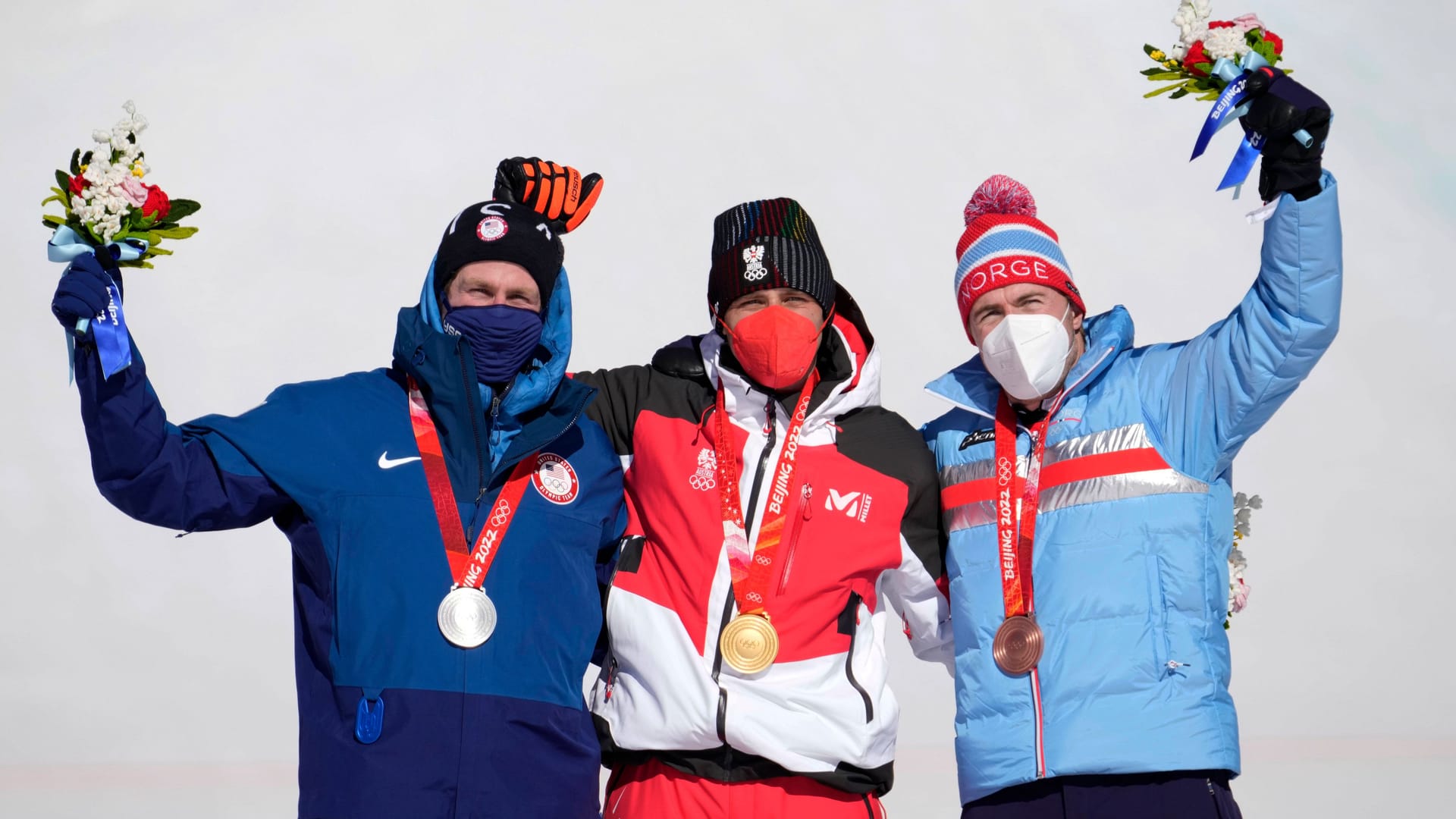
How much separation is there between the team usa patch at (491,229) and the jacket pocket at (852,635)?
1187mm

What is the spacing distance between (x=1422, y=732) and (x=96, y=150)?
11.2m

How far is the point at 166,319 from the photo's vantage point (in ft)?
42.9

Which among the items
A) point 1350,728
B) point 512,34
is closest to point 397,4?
point 512,34

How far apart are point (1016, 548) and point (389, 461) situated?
147 cm

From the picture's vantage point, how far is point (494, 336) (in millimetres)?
3107

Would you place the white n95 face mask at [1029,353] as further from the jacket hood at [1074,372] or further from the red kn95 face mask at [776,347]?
the red kn95 face mask at [776,347]

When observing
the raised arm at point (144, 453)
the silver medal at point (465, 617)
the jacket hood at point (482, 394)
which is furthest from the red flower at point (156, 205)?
the silver medal at point (465, 617)

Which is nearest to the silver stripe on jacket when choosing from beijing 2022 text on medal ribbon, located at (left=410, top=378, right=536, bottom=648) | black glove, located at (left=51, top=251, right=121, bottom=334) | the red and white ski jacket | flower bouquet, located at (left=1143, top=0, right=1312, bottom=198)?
the red and white ski jacket

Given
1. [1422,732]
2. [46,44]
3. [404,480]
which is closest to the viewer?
[404,480]

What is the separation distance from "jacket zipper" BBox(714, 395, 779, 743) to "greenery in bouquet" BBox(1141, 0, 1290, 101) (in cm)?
118

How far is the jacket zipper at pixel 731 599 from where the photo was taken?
3131 mm

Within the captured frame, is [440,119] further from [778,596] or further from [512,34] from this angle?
[778,596]

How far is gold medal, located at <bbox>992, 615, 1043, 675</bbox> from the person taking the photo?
10.6 feet

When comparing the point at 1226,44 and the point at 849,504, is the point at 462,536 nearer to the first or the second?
the point at 849,504
